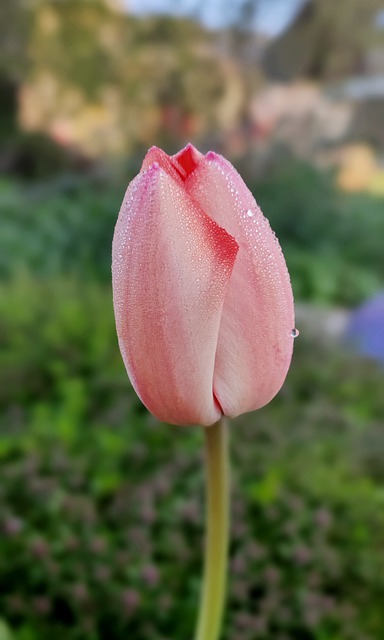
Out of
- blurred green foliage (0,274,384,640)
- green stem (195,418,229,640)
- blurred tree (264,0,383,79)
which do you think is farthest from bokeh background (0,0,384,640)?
blurred tree (264,0,383,79)

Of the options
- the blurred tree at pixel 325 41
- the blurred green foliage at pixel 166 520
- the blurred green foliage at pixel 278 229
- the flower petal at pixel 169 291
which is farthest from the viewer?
the blurred tree at pixel 325 41

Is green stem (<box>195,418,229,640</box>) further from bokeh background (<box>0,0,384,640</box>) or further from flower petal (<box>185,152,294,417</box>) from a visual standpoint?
bokeh background (<box>0,0,384,640</box>)

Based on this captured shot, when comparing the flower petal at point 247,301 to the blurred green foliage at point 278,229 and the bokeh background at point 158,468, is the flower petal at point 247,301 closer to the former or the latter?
the bokeh background at point 158,468

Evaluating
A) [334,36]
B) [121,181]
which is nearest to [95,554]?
[121,181]

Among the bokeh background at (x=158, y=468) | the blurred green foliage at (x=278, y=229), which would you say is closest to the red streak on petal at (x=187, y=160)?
the bokeh background at (x=158, y=468)

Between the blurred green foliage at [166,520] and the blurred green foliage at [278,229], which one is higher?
the blurred green foliage at [278,229]

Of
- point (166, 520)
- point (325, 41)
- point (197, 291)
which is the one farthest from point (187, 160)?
point (325, 41)

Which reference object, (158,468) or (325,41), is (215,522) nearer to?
(158,468)
